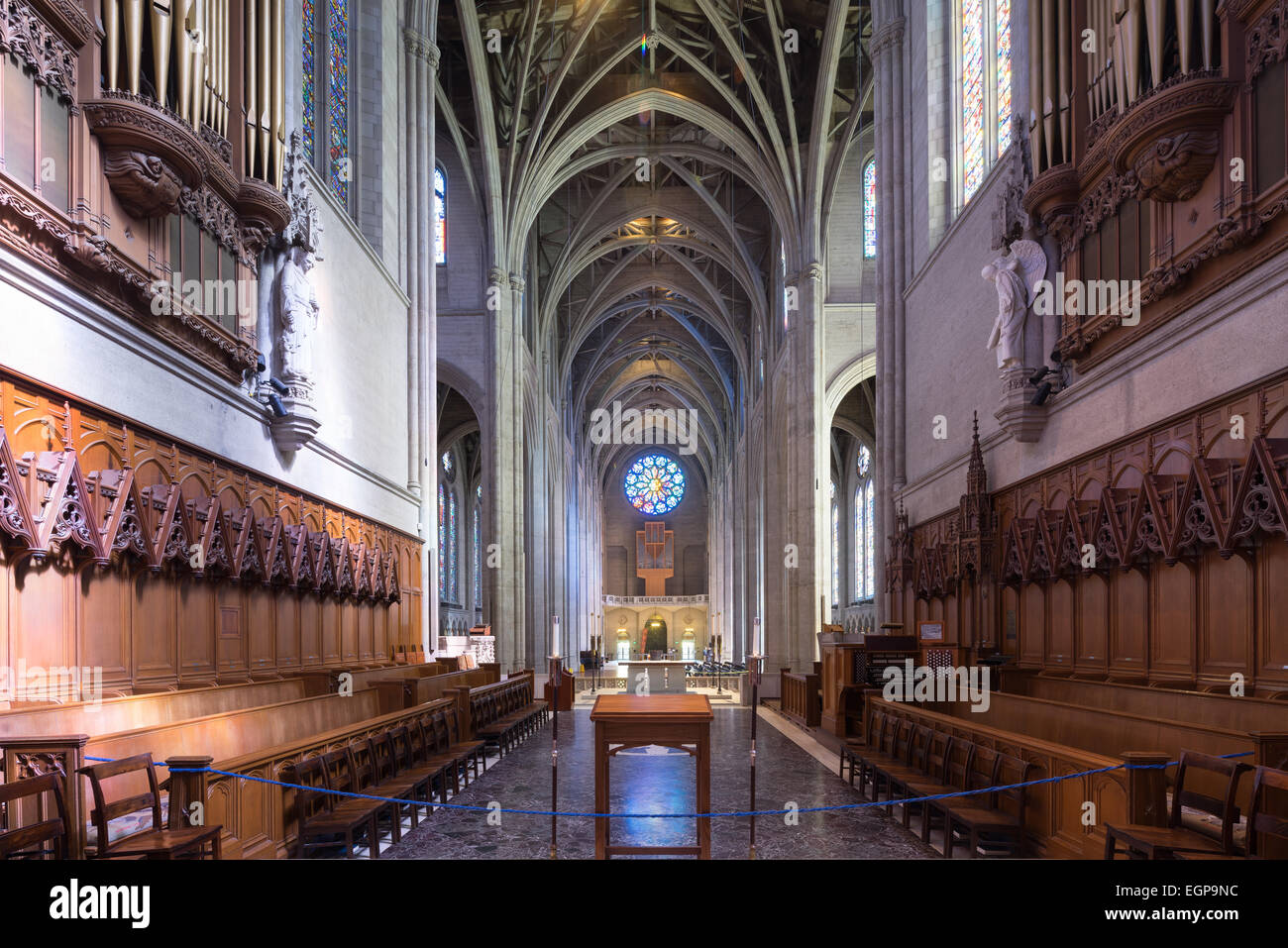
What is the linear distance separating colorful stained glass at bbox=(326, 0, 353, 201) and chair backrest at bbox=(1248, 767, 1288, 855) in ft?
43.9

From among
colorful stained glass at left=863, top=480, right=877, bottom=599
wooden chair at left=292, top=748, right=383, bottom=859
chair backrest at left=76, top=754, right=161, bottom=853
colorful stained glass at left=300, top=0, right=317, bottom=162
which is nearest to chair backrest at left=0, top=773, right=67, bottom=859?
chair backrest at left=76, top=754, right=161, bottom=853

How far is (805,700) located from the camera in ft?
51.7

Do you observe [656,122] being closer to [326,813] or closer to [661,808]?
[661,808]

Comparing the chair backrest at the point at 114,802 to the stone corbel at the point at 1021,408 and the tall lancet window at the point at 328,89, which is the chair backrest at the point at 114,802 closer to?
the stone corbel at the point at 1021,408

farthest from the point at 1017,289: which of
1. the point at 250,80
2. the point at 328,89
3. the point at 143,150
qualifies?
the point at 328,89

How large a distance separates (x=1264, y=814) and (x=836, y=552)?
32.5m

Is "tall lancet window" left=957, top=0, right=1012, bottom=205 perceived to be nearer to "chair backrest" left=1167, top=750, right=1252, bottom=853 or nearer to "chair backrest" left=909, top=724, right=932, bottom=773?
"chair backrest" left=909, top=724, right=932, bottom=773

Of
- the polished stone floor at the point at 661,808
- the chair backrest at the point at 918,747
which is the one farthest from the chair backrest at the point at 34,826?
the chair backrest at the point at 918,747

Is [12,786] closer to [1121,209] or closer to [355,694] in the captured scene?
[355,694]

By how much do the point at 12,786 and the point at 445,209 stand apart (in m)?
23.4

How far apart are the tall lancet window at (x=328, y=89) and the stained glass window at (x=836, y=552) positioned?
991 inches

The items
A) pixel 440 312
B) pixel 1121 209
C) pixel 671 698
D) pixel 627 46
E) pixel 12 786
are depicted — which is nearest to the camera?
pixel 12 786
